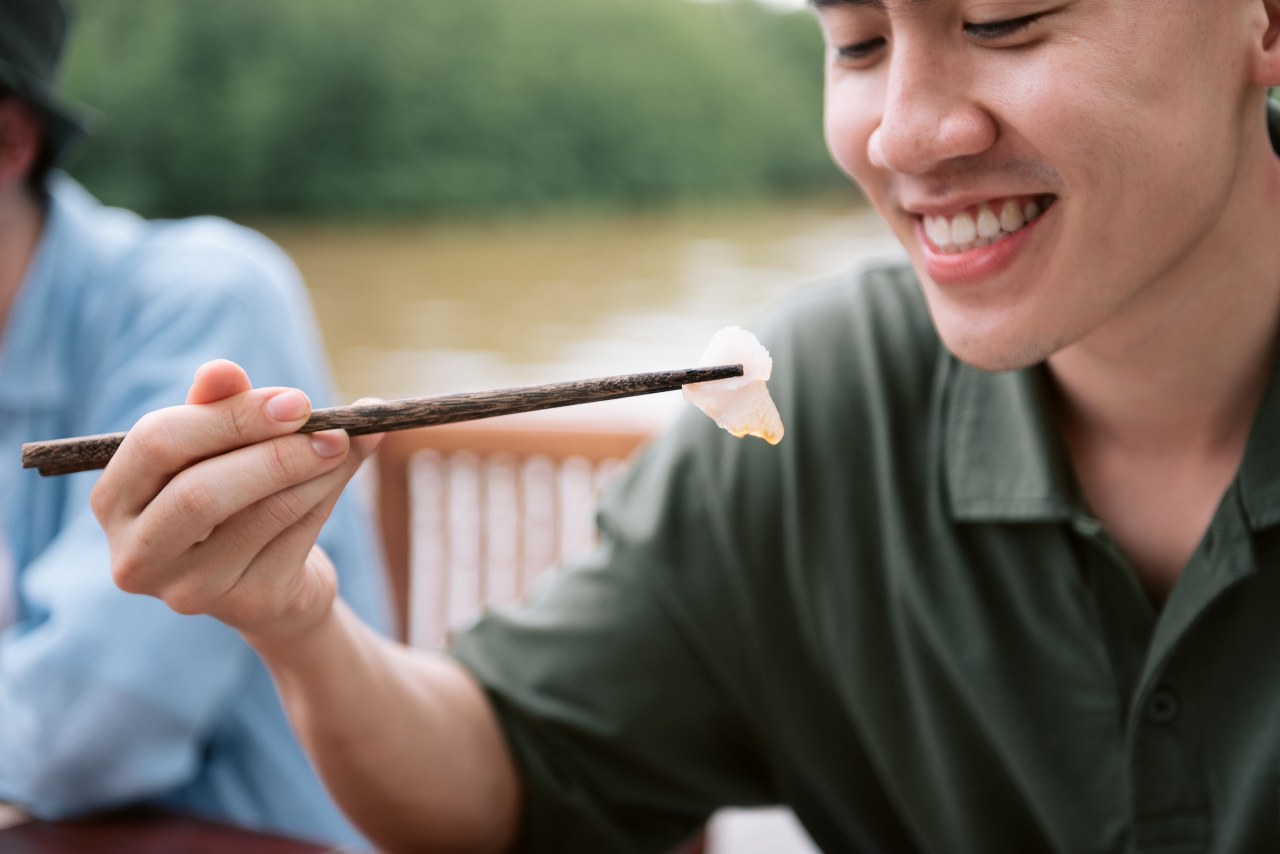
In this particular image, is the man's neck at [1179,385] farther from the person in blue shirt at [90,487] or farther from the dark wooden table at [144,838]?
the person in blue shirt at [90,487]

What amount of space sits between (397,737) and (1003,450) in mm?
755

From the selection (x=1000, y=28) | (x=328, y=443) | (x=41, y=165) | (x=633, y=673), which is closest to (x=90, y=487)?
(x=41, y=165)

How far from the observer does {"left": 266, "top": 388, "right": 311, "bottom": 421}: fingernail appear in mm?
843

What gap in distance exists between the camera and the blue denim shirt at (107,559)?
1.46 metres

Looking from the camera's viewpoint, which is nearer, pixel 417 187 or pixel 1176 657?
pixel 1176 657

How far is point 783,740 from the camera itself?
1434 mm

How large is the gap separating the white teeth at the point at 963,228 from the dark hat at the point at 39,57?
4.87ft

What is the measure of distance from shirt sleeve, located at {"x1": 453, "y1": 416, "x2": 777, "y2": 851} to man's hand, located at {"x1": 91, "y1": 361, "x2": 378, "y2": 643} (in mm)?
514

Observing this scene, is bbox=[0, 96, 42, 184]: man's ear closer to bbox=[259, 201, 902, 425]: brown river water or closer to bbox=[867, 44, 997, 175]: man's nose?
bbox=[867, 44, 997, 175]: man's nose

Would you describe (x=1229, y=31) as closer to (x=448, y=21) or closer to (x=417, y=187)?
(x=417, y=187)

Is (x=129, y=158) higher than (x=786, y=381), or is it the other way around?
(x=129, y=158)

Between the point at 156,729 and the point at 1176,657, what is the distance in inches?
49.5

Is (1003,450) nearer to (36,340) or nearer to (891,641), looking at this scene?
(891,641)

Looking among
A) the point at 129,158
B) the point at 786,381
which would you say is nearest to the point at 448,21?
the point at 129,158
